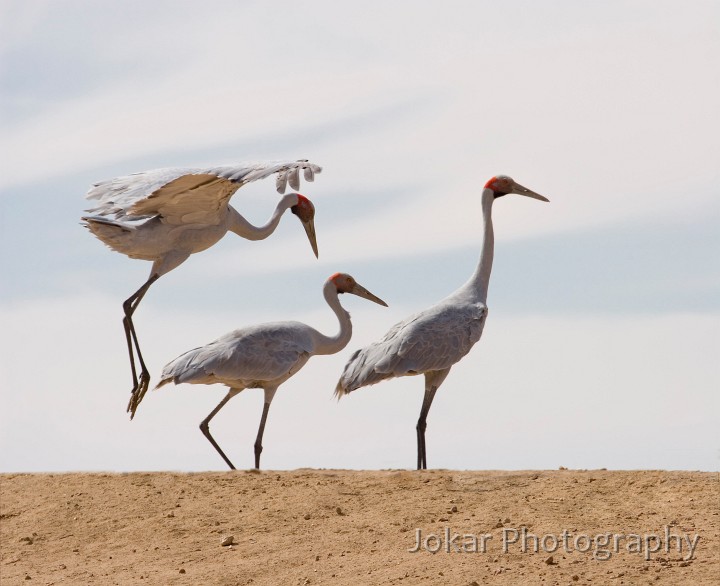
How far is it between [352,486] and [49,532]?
2.68 meters

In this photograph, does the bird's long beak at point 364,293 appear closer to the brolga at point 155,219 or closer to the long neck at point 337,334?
the long neck at point 337,334

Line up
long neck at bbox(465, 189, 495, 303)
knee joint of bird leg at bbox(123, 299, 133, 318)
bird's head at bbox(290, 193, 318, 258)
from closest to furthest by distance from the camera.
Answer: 1. knee joint of bird leg at bbox(123, 299, 133, 318)
2. long neck at bbox(465, 189, 495, 303)
3. bird's head at bbox(290, 193, 318, 258)

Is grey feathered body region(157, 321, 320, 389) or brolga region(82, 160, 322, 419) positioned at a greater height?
brolga region(82, 160, 322, 419)

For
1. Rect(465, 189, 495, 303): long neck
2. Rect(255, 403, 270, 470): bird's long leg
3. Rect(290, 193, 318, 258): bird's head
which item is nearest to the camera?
Rect(255, 403, 270, 470): bird's long leg

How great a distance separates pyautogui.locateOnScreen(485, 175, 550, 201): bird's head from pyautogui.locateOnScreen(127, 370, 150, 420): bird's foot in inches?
184

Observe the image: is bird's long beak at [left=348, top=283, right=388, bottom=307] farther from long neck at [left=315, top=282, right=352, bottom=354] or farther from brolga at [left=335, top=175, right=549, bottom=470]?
brolga at [left=335, top=175, right=549, bottom=470]

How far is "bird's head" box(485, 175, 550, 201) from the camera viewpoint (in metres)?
14.6

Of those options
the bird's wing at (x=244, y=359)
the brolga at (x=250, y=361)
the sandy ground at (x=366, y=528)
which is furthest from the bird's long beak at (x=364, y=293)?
the sandy ground at (x=366, y=528)

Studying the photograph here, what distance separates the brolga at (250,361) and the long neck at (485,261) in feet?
6.16

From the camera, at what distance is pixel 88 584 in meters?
9.27

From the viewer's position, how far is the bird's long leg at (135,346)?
1297cm

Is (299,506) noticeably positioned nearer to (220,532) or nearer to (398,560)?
(220,532)

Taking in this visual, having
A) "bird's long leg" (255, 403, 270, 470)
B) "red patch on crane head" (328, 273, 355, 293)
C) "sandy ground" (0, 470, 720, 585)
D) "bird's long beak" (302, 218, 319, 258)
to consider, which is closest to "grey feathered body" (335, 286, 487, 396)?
"bird's long leg" (255, 403, 270, 470)

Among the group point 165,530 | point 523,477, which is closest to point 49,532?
point 165,530
